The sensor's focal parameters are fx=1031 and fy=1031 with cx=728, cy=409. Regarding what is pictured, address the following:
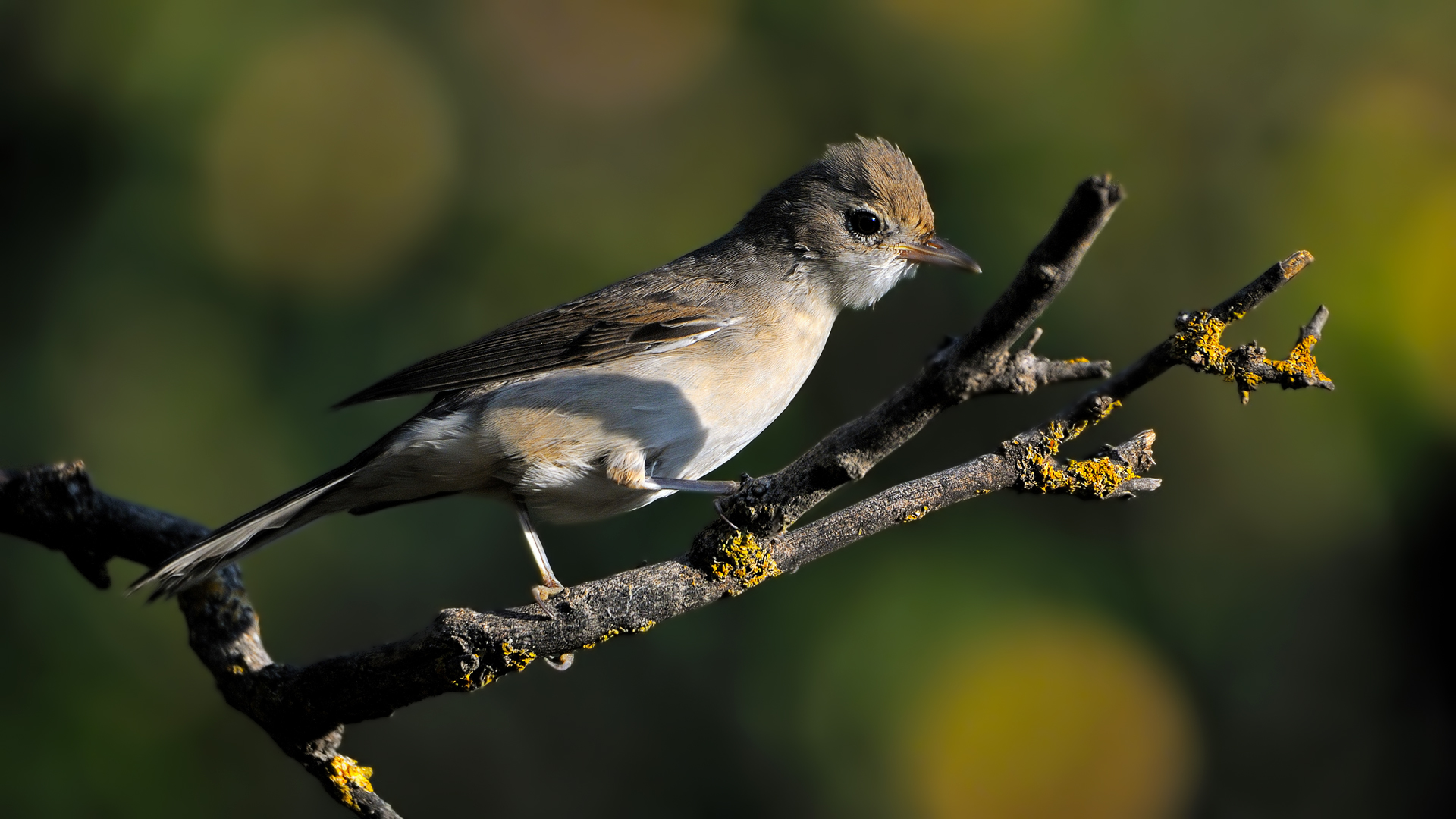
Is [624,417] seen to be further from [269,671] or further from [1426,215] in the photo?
[1426,215]

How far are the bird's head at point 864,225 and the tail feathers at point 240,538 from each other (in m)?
2.00

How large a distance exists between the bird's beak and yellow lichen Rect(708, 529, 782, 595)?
5.73 feet

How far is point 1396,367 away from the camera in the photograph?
393 cm

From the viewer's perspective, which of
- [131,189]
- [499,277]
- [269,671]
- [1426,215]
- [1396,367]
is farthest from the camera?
[499,277]

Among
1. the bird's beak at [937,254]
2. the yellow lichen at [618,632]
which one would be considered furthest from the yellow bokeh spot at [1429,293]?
the yellow lichen at [618,632]

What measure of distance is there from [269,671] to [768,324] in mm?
2076

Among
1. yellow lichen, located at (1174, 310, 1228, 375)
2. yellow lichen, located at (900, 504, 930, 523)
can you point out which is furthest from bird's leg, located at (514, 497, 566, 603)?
yellow lichen, located at (1174, 310, 1228, 375)

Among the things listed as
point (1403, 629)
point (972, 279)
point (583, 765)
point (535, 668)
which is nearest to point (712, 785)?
point (583, 765)

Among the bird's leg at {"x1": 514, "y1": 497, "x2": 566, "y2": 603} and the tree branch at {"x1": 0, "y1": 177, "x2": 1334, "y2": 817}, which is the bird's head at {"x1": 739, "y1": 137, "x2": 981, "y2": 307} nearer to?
the bird's leg at {"x1": 514, "y1": 497, "x2": 566, "y2": 603}

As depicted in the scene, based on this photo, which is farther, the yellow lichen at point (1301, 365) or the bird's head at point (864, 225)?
the bird's head at point (864, 225)

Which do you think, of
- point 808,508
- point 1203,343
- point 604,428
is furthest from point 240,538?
point 1203,343

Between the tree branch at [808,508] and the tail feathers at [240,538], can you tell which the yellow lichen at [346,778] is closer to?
the tree branch at [808,508]

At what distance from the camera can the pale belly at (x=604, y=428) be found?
361 cm

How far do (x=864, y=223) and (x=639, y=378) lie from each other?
3.85ft
